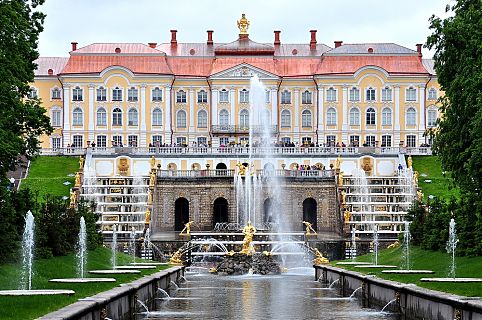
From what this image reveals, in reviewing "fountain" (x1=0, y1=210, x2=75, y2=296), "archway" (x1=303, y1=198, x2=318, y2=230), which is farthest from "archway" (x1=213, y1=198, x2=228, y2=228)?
"fountain" (x1=0, y1=210, x2=75, y2=296)

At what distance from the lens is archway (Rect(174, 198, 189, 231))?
235 ft

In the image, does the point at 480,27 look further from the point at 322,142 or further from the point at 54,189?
the point at 322,142

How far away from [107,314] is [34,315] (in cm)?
331

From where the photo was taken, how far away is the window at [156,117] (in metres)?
95.1

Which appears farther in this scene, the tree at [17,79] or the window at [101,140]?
the window at [101,140]

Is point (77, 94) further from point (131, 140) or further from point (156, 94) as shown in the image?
point (156, 94)

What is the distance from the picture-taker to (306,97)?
9694cm

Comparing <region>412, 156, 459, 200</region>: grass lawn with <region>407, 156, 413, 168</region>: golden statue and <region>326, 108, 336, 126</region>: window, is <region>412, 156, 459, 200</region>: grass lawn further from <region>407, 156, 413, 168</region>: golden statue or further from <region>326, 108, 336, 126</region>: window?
<region>326, 108, 336, 126</region>: window

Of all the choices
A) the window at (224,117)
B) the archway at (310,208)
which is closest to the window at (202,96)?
the window at (224,117)

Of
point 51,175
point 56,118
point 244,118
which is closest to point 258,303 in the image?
point 51,175

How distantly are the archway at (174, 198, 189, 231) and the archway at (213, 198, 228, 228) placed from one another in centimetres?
172

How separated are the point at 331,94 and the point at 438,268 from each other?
65.4 meters

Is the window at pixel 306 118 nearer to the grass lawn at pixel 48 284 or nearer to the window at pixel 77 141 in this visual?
the window at pixel 77 141

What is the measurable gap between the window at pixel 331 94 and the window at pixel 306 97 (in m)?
1.98
